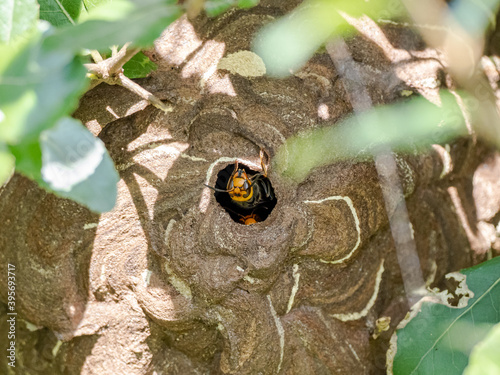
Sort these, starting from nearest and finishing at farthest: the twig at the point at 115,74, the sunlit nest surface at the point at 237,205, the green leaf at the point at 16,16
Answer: the green leaf at the point at 16,16
the twig at the point at 115,74
the sunlit nest surface at the point at 237,205

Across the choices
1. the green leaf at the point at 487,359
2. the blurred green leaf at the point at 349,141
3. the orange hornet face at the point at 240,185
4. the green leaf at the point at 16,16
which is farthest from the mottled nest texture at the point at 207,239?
the green leaf at the point at 487,359

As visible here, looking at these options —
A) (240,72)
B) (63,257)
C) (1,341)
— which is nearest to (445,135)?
(240,72)

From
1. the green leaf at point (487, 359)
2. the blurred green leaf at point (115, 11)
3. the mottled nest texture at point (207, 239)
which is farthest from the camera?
the mottled nest texture at point (207, 239)

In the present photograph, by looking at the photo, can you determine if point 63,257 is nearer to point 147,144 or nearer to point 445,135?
point 147,144

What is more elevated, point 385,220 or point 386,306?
point 385,220

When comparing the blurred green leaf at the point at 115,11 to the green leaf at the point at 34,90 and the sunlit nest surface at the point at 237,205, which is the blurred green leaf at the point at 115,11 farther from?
the sunlit nest surface at the point at 237,205

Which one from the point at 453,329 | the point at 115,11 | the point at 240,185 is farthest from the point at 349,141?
the point at 115,11
